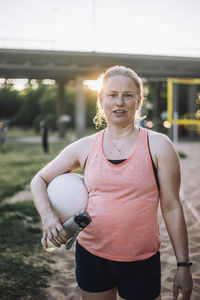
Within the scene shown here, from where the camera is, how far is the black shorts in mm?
1487

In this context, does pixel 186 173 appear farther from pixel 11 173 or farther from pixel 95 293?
pixel 95 293

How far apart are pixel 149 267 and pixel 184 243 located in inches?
8.5

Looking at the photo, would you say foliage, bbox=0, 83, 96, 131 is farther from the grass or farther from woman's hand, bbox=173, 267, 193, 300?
woman's hand, bbox=173, 267, 193, 300

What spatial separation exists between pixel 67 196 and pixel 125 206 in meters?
0.33

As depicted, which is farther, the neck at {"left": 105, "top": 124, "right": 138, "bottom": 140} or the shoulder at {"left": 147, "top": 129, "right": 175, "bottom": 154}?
the neck at {"left": 105, "top": 124, "right": 138, "bottom": 140}

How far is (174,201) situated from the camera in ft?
4.97

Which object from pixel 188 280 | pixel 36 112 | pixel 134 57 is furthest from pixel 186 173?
pixel 36 112

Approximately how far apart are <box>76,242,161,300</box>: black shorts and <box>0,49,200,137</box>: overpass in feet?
63.7

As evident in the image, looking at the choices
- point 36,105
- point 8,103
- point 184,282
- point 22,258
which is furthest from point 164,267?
point 8,103

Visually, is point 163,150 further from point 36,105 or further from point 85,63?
point 36,105

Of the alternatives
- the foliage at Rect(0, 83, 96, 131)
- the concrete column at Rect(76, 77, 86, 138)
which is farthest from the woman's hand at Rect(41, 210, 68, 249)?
the foliage at Rect(0, 83, 96, 131)

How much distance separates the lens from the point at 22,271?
11.8 ft

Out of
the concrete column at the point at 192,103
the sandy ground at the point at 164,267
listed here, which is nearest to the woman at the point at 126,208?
the sandy ground at the point at 164,267

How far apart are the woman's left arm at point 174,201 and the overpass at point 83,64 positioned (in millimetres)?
19345
